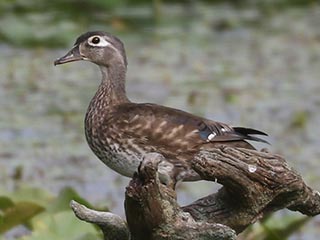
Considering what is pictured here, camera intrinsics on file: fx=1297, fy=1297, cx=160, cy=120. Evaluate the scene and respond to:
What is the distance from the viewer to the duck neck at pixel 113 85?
20.1ft

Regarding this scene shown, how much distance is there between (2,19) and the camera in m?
11.2

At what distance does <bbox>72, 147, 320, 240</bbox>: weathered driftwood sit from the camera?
4.37 metres

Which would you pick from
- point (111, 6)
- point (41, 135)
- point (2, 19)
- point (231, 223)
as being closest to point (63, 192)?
point (231, 223)

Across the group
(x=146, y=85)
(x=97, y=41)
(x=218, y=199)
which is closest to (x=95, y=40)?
(x=97, y=41)

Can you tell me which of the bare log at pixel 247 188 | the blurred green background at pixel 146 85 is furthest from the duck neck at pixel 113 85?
the bare log at pixel 247 188

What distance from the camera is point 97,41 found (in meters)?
6.29

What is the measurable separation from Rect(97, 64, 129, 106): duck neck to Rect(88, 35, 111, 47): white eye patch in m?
0.13

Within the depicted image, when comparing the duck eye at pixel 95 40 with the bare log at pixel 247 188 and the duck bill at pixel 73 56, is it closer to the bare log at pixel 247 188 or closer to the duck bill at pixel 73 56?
the duck bill at pixel 73 56

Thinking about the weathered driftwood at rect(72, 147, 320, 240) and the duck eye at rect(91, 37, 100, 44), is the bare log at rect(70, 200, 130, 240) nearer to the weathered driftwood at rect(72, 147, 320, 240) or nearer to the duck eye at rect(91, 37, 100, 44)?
the weathered driftwood at rect(72, 147, 320, 240)

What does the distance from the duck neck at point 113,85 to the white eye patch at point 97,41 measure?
13cm

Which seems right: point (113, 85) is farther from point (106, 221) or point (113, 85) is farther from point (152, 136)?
point (106, 221)

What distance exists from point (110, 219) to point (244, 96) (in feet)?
16.8

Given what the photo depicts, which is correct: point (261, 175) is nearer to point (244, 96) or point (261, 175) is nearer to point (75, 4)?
point (244, 96)

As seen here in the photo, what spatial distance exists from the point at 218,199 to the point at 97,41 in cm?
174
